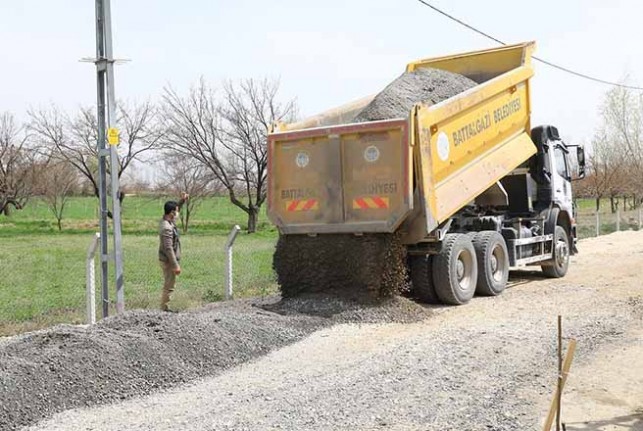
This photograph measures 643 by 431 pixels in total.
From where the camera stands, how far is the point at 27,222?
141 feet

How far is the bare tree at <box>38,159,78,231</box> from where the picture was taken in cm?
4114

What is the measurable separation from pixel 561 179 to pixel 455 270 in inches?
187

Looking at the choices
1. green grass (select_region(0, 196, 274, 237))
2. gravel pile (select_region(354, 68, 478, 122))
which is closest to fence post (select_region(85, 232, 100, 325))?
gravel pile (select_region(354, 68, 478, 122))

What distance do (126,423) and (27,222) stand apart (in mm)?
40634

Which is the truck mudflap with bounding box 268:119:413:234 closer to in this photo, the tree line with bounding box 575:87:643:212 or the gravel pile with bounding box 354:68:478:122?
the gravel pile with bounding box 354:68:478:122

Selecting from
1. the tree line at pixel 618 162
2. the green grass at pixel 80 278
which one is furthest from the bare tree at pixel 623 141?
the green grass at pixel 80 278

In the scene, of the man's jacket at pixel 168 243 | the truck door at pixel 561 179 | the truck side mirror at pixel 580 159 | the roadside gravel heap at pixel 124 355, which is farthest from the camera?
the truck side mirror at pixel 580 159

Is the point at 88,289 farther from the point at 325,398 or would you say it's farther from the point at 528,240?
the point at 528,240

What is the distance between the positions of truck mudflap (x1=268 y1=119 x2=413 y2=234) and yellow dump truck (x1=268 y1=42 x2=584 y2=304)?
14mm

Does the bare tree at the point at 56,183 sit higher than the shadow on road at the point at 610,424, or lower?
higher

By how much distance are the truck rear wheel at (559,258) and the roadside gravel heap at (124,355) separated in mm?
6717

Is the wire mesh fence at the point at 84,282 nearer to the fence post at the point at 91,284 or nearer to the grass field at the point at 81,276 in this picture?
the grass field at the point at 81,276

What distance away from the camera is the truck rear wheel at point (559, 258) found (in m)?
13.9

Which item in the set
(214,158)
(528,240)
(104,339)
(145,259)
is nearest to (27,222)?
(214,158)
